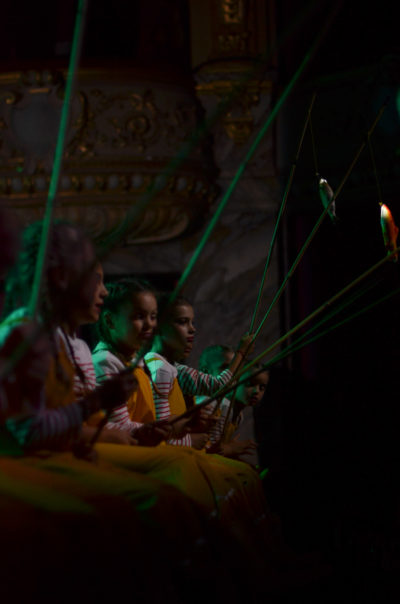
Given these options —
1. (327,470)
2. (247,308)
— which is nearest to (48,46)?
(247,308)

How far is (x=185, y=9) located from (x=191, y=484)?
5269 mm

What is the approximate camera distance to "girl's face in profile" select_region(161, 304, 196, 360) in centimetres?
406

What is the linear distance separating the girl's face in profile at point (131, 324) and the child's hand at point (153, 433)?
54cm

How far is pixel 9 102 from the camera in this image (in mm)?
6785

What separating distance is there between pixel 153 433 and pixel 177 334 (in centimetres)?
112

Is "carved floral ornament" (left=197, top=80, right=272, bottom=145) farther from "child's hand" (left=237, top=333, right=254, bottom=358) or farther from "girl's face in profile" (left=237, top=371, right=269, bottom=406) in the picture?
"child's hand" (left=237, top=333, right=254, bottom=358)

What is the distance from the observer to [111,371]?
3.36 m

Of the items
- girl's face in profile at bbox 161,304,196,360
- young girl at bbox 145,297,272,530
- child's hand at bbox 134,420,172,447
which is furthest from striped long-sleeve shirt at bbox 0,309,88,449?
girl's face in profile at bbox 161,304,196,360

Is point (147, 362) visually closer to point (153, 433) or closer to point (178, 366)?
point (178, 366)

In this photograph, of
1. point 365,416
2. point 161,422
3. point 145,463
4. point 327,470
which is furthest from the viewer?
point 365,416

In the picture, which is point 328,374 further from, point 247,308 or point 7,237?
point 7,237

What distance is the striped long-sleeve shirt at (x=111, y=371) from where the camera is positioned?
3.19 m

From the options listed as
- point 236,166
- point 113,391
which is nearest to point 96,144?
point 236,166

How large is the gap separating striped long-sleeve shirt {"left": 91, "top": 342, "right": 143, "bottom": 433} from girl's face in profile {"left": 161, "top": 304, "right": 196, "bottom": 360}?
0.56m
